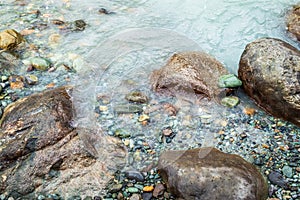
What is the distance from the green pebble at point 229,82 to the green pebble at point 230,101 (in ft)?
0.59

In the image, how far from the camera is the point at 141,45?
527cm

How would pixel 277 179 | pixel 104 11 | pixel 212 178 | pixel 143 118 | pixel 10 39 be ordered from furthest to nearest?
pixel 104 11 → pixel 10 39 → pixel 143 118 → pixel 277 179 → pixel 212 178

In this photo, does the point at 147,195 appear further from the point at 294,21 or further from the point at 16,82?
the point at 294,21

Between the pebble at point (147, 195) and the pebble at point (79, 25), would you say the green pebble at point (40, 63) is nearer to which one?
the pebble at point (79, 25)

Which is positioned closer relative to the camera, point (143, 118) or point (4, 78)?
point (143, 118)

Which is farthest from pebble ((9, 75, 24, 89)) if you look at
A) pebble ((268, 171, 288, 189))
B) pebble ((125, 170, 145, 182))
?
pebble ((268, 171, 288, 189))

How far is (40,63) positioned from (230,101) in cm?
258

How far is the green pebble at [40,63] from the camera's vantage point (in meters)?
4.86

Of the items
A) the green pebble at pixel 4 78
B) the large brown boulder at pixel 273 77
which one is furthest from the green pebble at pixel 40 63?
the large brown boulder at pixel 273 77

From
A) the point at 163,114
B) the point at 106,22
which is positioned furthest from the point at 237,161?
the point at 106,22

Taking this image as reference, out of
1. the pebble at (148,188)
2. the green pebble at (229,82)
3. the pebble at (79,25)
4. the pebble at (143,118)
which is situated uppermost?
the pebble at (79,25)

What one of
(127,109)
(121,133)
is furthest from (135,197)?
(127,109)

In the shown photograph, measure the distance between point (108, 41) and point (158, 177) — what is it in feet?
8.52

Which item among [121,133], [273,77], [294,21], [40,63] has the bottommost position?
[121,133]
